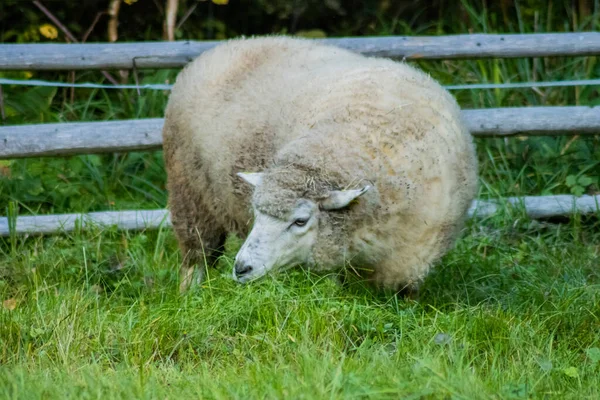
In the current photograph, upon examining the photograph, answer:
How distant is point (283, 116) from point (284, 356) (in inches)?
51.1

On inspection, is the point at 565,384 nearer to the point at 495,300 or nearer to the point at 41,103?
the point at 495,300

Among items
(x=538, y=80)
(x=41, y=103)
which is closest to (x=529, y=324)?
(x=538, y=80)

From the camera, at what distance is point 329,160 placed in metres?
4.12

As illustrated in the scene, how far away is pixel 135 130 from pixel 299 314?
239cm

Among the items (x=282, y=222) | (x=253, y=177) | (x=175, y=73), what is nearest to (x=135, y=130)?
(x=175, y=73)

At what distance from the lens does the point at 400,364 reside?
3543mm

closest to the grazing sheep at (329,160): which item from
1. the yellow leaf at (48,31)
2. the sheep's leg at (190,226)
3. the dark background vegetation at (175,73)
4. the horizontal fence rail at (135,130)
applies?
the sheep's leg at (190,226)

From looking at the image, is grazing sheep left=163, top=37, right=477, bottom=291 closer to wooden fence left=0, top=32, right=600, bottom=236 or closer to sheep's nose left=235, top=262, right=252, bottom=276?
sheep's nose left=235, top=262, right=252, bottom=276

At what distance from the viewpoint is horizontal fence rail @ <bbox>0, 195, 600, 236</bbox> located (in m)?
5.90

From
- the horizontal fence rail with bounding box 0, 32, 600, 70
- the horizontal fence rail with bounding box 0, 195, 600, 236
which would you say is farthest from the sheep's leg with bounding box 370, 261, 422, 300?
the horizontal fence rail with bounding box 0, 32, 600, 70

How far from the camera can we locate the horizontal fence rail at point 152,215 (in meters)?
5.90

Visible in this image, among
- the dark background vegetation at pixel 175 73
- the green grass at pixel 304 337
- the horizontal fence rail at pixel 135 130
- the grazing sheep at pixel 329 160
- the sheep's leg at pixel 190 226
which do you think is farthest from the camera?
the dark background vegetation at pixel 175 73

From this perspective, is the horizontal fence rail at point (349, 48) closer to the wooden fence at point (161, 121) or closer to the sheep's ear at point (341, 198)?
the wooden fence at point (161, 121)

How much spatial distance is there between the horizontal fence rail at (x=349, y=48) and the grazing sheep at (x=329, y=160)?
100 centimetres
